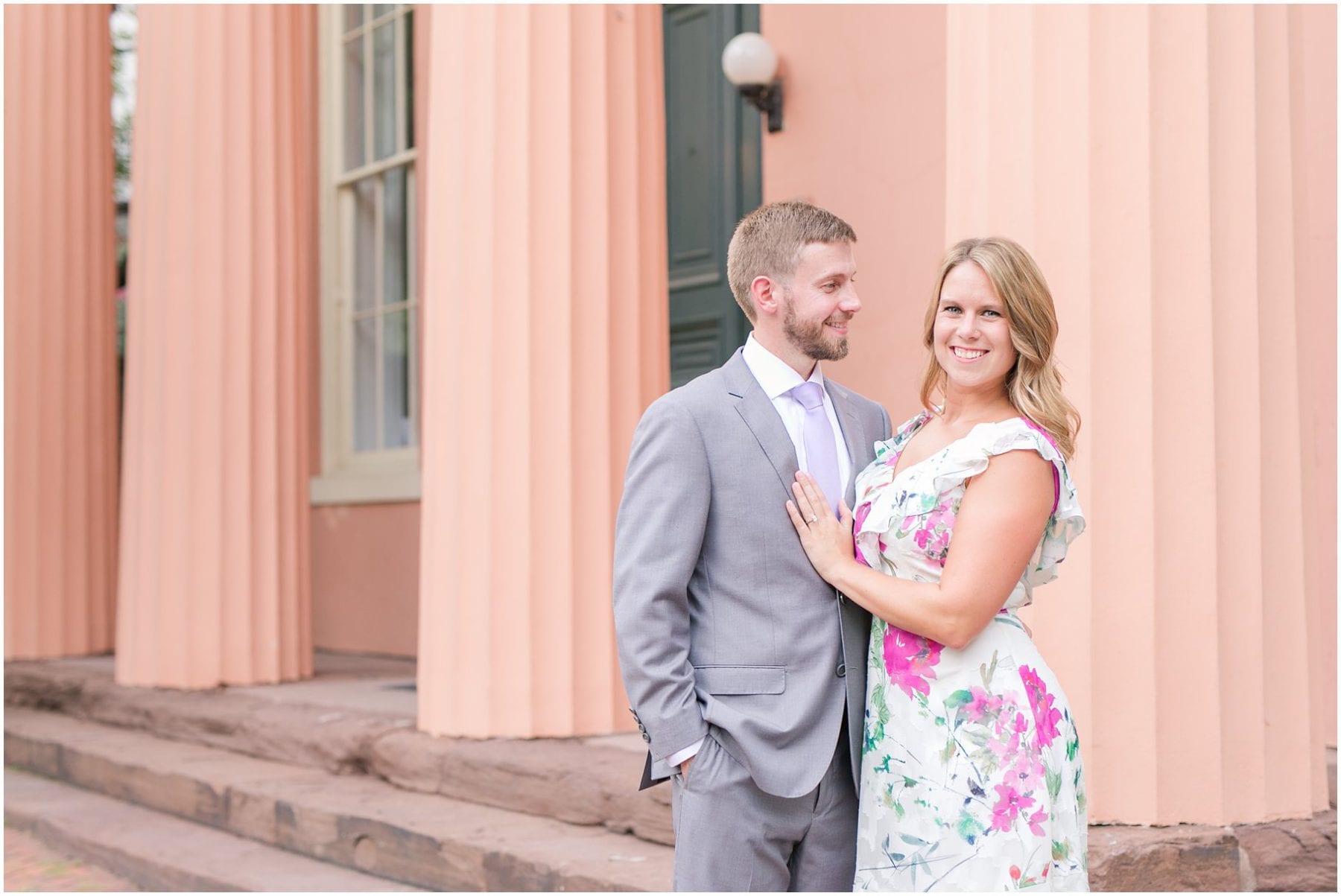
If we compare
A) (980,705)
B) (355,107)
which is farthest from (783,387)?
(355,107)

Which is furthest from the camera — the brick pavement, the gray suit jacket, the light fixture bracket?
the light fixture bracket

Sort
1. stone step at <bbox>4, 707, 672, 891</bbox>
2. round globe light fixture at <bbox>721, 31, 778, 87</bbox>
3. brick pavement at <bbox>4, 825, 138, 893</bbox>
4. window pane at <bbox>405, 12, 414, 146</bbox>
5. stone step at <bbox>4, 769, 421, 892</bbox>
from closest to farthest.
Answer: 1. stone step at <bbox>4, 707, 672, 891</bbox>
2. stone step at <bbox>4, 769, 421, 892</bbox>
3. brick pavement at <bbox>4, 825, 138, 893</bbox>
4. round globe light fixture at <bbox>721, 31, 778, 87</bbox>
5. window pane at <bbox>405, 12, 414, 146</bbox>

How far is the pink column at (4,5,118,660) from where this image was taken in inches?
343

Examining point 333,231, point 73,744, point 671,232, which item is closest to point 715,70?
point 671,232

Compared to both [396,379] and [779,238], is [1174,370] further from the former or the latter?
[396,379]

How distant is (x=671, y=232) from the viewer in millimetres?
7375

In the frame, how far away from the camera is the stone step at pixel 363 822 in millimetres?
3969

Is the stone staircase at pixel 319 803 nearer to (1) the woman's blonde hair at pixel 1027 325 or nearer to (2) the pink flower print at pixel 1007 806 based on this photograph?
(2) the pink flower print at pixel 1007 806

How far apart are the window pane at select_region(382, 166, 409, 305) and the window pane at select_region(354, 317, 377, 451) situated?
307mm

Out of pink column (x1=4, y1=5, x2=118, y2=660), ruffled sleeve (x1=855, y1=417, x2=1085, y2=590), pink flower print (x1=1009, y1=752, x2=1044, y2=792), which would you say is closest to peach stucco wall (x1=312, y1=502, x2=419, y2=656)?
pink column (x1=4, y1=5, x2=118, y2=660)

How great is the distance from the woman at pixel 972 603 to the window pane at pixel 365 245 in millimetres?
7460

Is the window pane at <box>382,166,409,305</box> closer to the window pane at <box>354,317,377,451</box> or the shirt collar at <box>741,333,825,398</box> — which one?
the window pane at <box>354,317,377,451</box>

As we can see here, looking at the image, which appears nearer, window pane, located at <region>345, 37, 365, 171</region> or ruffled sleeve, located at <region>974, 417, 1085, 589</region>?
ruffled sleeve, located at <region>974, 417, 1085, 589</region>

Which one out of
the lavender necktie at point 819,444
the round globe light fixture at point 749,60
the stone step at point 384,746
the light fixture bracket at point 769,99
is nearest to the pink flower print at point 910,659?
the lavender necktie at point 819,444
